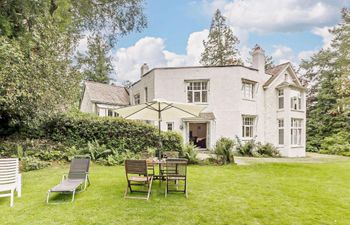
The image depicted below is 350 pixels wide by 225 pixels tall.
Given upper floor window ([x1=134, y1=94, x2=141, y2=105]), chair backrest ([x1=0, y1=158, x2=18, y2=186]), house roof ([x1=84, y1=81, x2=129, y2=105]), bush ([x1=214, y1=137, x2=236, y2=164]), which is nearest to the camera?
chair backrest ([x1=0, y1=158, x2=18, y2=186])

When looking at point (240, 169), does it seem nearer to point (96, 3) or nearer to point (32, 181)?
point (32, 181)

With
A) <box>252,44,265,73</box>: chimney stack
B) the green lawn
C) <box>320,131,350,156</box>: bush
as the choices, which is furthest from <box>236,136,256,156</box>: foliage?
<box>320,131,350,156</box>: bush

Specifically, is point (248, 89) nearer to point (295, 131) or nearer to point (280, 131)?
point (280, 131)

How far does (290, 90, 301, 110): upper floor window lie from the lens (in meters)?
20.5

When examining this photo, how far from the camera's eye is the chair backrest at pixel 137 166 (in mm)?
6520

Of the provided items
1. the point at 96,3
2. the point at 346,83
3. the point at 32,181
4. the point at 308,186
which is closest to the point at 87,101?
the point at 96,3

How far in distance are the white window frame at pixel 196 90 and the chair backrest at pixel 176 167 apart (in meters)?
11.2

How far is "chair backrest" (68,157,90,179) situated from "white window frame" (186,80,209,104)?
12.0 metres

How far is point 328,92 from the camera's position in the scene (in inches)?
1084

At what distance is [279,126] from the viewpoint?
800 inches

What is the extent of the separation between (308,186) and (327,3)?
866 centimetres

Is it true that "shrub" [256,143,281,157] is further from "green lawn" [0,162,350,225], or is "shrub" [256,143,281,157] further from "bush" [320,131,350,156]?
"green lawn" [0,162,350,225]

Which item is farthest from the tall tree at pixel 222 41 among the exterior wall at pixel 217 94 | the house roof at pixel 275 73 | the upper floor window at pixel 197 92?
the upper floor window at pixel 197 92

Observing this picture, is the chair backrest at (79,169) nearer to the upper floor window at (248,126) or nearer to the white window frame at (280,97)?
the upper floor window at (248,126)
